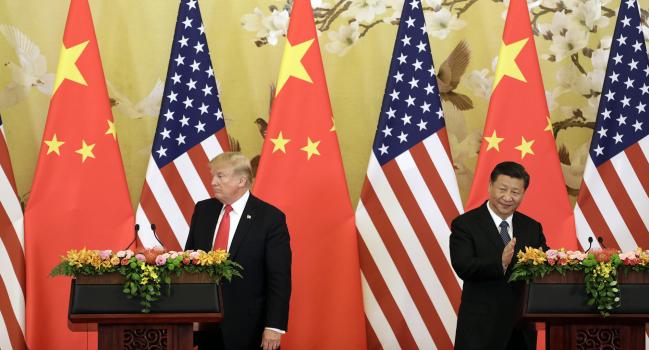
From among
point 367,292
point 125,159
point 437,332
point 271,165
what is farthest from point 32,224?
point 437,332

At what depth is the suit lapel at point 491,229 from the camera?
13.3 ft

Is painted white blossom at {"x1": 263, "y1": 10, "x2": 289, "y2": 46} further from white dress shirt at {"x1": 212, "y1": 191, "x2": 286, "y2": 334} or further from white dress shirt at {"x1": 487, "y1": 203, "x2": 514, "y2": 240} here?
white dress shirt at {"x1": 487, "y1": 203, "x2": 514, "y2": 240}

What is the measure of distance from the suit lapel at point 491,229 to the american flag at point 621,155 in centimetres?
169

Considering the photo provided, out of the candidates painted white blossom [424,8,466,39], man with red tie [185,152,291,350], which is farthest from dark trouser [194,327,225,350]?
painted white blossom [424,8,466,39]

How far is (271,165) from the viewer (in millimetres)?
5496

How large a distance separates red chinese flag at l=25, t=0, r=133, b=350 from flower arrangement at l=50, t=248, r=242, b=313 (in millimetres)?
1685

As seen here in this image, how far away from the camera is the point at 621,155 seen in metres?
5.64

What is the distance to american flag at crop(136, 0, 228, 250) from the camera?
5496 mm

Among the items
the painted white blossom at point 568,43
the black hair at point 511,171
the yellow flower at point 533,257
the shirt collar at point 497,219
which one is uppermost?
the painted white blossom at point 568,43

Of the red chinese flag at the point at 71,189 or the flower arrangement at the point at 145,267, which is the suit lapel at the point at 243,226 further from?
the red chinese flag at the point at 71,189

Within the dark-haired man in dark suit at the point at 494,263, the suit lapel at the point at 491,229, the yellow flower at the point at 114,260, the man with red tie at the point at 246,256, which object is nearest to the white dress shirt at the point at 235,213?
the man with red tie at the point at 246,256

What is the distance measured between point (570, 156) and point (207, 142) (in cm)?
238

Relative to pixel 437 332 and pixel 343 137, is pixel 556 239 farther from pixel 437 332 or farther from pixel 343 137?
pixel 343 137

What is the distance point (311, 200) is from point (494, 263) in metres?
1.77
